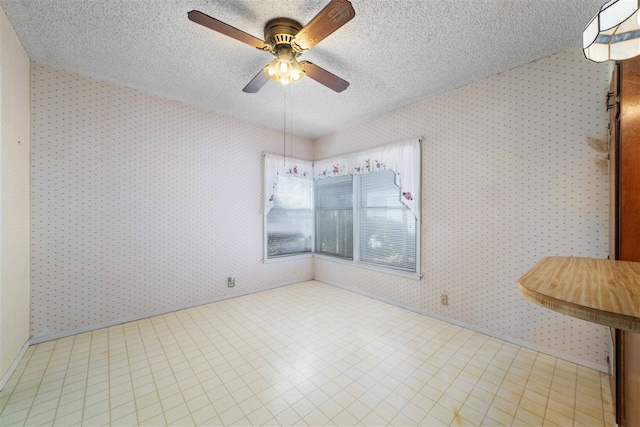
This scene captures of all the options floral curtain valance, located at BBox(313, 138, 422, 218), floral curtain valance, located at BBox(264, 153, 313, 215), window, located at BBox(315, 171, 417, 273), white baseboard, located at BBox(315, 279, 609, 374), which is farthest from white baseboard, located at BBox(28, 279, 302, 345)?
floral curtain valance, located at BBox(313, 138, 422, 218)

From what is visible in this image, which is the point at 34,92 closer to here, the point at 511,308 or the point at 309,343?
the point at 309,343

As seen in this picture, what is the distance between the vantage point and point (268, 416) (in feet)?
5.04

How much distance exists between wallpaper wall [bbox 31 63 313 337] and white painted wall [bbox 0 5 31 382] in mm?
153

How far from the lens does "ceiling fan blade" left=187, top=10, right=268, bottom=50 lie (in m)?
1.43

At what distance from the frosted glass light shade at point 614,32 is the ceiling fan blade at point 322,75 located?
56.3 inches

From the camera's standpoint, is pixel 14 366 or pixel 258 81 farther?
pixel 258 81

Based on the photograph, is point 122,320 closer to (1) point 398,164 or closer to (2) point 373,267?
(2) point 373,267

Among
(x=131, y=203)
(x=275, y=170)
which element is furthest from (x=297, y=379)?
(x=275, y=170)

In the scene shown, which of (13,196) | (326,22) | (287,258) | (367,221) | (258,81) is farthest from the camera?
(287,258)

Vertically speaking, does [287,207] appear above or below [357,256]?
above

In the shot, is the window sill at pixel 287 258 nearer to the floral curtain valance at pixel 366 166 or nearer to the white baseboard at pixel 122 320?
the white baseboard at pixel 122 320

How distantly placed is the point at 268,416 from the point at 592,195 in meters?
2.83

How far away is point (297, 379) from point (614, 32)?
2.61m

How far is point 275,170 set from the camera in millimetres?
4035
